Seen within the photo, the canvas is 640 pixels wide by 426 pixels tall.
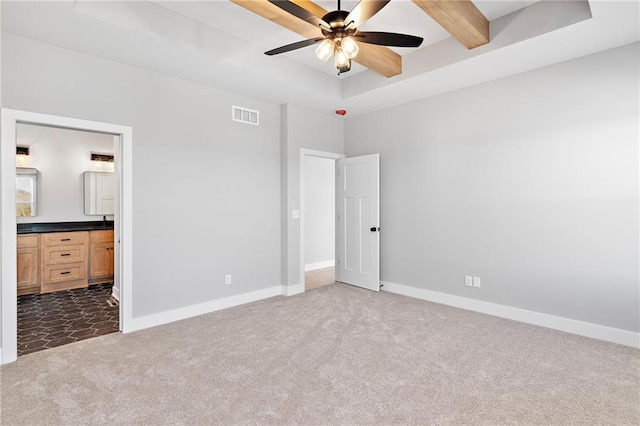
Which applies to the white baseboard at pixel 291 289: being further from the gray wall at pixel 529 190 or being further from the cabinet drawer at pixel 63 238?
the cabinet drawer at pixel 63 238

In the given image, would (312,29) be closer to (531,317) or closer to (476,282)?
(476,282)

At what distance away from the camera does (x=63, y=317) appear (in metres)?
3.83

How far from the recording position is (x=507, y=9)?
9.79 feet

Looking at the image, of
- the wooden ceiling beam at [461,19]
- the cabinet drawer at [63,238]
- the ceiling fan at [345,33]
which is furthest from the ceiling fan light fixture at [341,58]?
the cabinet drawer at [63,238]

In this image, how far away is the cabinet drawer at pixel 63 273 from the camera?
4.86 m

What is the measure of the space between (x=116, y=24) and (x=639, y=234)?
16.1 feet

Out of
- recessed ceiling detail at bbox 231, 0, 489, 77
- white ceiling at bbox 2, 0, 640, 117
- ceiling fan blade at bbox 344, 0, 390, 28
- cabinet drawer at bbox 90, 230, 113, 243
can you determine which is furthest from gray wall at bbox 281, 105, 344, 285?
cabinet drawer at bbox 90, 230, 113, 243

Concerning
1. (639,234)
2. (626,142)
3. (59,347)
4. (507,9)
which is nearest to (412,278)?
(639,234)

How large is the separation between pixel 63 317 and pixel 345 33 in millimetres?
4314

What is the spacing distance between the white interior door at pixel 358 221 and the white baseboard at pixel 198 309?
Result: 4.16ft

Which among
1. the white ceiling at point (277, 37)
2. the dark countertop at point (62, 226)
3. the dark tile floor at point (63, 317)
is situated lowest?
the dark tile floor at point (63, 317)

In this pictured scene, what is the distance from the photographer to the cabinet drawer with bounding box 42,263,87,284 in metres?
4.86

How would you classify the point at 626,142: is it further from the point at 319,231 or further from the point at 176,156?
the point at 319,231

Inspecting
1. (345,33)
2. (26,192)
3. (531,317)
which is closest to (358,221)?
(531,317)
